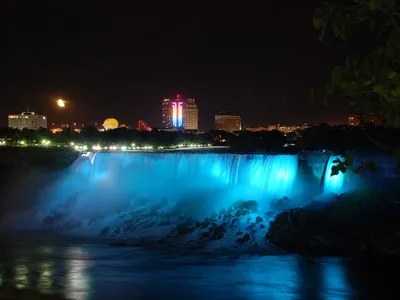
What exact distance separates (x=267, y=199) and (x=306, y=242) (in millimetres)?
5791

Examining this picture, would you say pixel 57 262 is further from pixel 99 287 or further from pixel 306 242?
pixel 306 242

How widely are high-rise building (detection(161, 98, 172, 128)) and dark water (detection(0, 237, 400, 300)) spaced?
104 meters

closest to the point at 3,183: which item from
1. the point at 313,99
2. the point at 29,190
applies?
the point at 29,190

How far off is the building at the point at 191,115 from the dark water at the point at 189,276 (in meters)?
123

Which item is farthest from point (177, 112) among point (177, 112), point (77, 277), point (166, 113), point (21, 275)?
point (77, 277)

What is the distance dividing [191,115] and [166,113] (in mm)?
14801

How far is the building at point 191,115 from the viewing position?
465 ft

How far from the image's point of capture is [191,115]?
144m

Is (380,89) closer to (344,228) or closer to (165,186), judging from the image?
(344,228)

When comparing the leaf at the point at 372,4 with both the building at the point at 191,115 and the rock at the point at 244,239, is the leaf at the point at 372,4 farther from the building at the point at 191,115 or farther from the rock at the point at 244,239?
the building at the point at 191,115

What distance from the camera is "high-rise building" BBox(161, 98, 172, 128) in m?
125

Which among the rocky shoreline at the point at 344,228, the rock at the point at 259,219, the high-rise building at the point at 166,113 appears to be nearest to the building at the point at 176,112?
the high-rise building at the point at 166,113

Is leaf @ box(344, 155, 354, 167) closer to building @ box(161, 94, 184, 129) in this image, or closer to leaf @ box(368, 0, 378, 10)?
leaf @ box(368, 0, 378, 10)

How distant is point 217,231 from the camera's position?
22.3 meters
